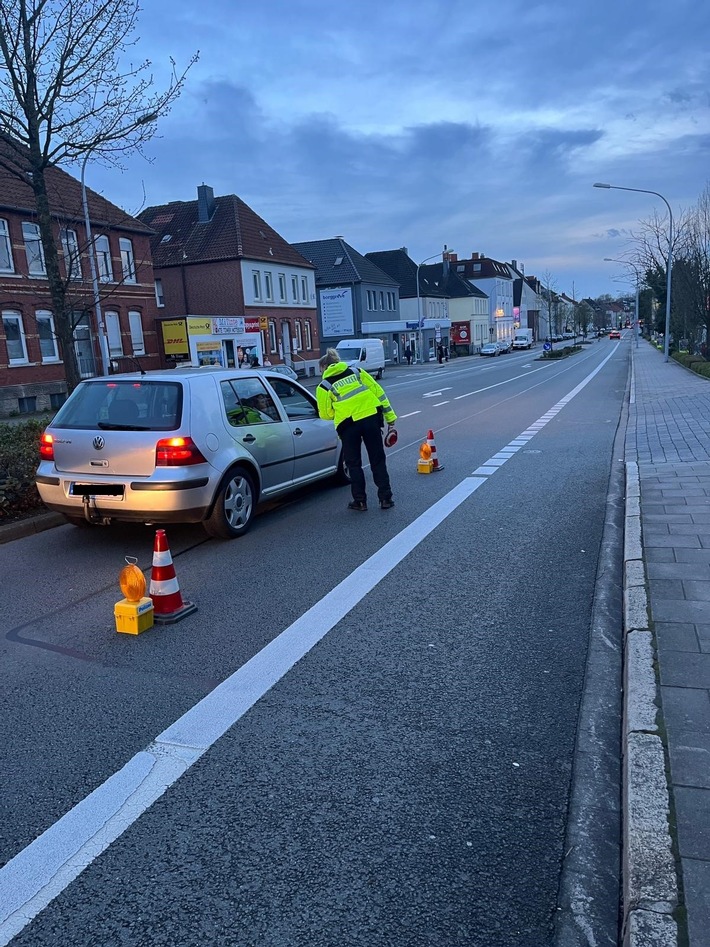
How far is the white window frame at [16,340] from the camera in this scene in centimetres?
2866

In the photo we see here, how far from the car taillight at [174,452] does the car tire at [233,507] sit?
453 mm

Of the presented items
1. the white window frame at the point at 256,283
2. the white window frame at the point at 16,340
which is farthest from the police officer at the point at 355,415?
the white window frame at the point at 256,283

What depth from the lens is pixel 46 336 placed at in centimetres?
3050

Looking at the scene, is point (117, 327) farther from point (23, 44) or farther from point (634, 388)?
point (23, 44)

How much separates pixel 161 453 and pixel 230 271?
39039mm

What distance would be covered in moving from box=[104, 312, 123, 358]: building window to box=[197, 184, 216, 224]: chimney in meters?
13.8

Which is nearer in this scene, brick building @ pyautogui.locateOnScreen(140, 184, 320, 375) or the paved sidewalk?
the paved sidewalk

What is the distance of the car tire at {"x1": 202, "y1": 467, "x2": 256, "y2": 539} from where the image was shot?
6.73 metres

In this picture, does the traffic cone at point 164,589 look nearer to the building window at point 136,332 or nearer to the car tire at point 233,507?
the car tire at point 233,507

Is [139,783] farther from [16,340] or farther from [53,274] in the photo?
[16,340]

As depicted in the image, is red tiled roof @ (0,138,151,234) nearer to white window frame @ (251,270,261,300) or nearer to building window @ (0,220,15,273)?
building window @ (0,220,15,273)

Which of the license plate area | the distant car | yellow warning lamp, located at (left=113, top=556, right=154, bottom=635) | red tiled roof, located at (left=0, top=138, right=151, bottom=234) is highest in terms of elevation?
red tiled roof, located at (left=0, top=138, right=151, bottom=234)

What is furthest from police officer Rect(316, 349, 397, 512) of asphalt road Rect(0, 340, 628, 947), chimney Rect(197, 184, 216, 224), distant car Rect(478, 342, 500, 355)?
distant car Rect(478, 342, 500, 355)

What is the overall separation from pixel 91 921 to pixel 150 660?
6.70 ft
